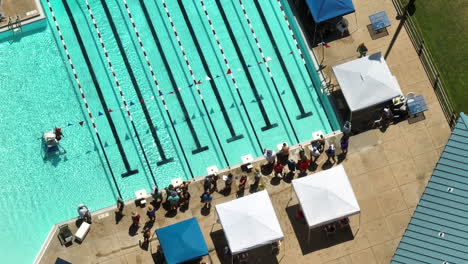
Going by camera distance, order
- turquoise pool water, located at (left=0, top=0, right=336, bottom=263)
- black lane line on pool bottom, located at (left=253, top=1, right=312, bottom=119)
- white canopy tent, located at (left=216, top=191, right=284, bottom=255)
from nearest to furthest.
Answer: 1. white canopy tent, located at (left=216, top=191, right=284, bottom=255)
2. turquoise pool water, located at (left=0, top=0, right=336, bottom=263)
3. black lane line on pool bottom, located at (left=253, top=1, right=312, bottom=119)

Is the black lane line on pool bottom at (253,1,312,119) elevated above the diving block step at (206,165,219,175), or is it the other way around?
the black lane line on pool bottom at (253,1,312,119)

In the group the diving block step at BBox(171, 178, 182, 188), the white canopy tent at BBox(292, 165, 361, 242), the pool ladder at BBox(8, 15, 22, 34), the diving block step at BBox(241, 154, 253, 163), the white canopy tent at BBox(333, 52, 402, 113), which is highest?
A: the pool ladder at BBox(8, 15, 22, 34)

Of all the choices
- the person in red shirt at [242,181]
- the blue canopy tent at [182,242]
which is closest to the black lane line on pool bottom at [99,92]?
the blue canopy tent at [182,242]

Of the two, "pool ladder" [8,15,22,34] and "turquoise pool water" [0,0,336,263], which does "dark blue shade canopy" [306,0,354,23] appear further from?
"pool ladder" [8,15,22,34]

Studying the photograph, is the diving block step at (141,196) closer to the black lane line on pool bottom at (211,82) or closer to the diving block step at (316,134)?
the black lane line on pool bottom at (211,82)

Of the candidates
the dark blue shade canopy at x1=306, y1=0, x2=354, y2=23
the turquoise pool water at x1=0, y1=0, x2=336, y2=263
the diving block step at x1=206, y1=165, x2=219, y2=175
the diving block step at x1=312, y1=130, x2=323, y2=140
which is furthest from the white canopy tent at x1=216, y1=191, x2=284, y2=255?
the dark blue shade canopy at x1=306, y1=0, x2=354, y2=23

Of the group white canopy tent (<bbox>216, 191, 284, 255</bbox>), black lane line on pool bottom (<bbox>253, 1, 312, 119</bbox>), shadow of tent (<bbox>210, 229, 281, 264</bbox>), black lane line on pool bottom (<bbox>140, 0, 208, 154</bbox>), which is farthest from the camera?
black lane line on pool bottom (<bbox>253, 1, 312, 119</bbox>)
